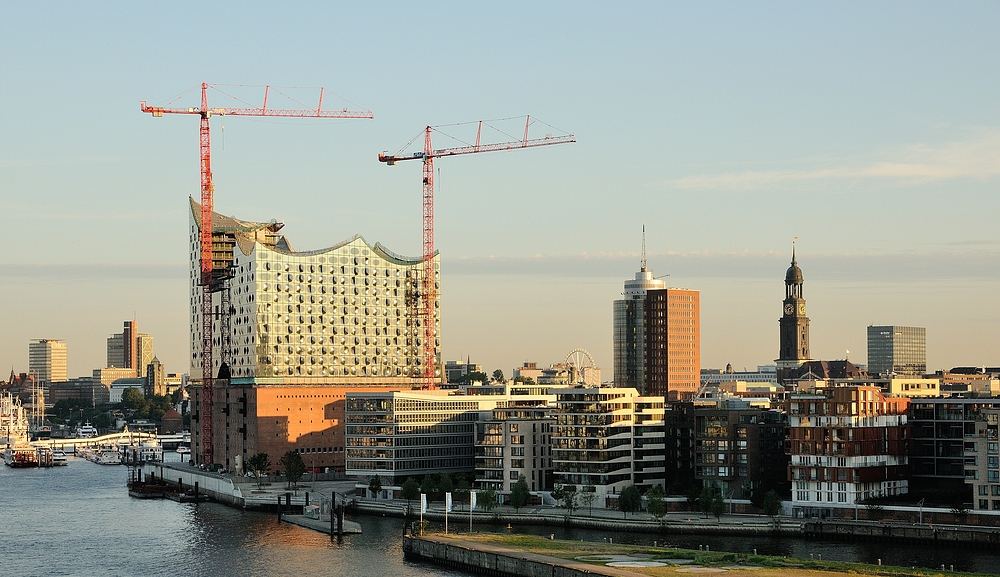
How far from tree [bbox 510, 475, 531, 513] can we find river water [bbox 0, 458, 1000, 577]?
7.66 meters

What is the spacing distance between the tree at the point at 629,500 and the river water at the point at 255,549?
8632 mm

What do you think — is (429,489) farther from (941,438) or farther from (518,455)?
(941,438)

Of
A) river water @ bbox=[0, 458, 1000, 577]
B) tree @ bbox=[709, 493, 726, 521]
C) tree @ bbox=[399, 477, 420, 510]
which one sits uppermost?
tree @ bbox=[709, 493, 726, 521]

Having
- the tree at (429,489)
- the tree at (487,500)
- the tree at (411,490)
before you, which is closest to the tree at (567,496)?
the tree at (487,500)

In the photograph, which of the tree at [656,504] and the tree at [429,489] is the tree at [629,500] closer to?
the tree at [656,504]

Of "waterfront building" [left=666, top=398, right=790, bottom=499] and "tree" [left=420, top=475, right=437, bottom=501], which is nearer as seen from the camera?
"waterfront building" [left=666, top=398, right=790, bottom=499]

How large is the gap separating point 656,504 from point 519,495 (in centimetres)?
2087

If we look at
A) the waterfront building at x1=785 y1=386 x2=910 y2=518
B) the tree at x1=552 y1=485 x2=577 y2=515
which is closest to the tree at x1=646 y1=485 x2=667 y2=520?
the tree at x1=552 y1=485 x2=577 y2=515

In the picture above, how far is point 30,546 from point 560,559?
62.4 meters

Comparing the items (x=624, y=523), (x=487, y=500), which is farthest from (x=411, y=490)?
(x=624, y=523)

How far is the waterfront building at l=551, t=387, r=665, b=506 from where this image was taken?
594 ft

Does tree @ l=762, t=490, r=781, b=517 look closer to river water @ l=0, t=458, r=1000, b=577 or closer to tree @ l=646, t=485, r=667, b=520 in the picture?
river water @ l=0, t=458, r=1000, b=577

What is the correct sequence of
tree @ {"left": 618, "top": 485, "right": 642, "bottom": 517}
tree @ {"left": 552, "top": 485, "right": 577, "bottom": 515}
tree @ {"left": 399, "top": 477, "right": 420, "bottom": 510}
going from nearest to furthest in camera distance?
tree @ {"left": 618, "top": 485, "right": 642, "bottom": 517}
tree @ {"left": 552, "top": 485, "right": 577, "bottom": 515}
tree @ {"left": 399, "top": 477, "right": 420, "bottom": 510}

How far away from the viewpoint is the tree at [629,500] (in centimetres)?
17038
